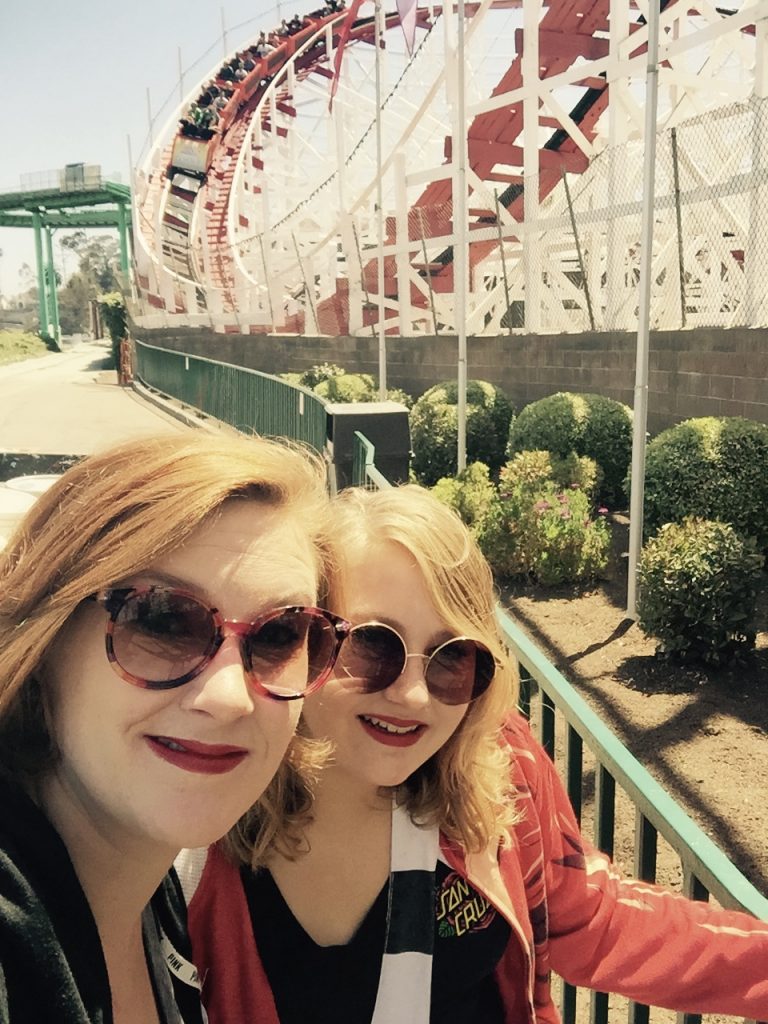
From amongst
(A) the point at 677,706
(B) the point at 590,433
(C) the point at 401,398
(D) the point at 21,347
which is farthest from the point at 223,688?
(D) the point at 21,347

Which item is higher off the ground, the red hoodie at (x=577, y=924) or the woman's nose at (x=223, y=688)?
the woman's nose at (x=223, y=688)

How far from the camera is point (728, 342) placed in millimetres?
7621

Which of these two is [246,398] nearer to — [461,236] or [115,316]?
[461,236]

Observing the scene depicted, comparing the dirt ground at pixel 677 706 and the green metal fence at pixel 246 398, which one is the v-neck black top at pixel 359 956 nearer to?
the dirt ground at pixel 677 706

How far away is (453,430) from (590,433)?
6.47 ft

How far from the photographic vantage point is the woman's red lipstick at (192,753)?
983mm

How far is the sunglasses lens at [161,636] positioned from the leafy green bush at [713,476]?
6.00 m

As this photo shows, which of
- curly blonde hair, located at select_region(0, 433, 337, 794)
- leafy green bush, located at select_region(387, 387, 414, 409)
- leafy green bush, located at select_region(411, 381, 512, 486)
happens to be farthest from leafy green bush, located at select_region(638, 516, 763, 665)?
leafy green bush, located at select_region(387, 387, 414, 409)

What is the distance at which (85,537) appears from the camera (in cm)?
103

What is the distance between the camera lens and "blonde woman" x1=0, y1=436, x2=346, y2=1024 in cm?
98

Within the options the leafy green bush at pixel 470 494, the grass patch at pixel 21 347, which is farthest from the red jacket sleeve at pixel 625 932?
the grass patch at pixel 21 347

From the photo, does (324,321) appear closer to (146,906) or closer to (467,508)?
(467,508)

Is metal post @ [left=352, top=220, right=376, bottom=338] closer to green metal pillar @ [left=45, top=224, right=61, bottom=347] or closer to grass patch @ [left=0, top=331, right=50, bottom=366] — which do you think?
grass patch @ [left=0, top=331, right=50, bottom=366]

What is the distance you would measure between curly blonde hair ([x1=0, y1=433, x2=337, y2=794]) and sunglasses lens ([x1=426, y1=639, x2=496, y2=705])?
0.46m
